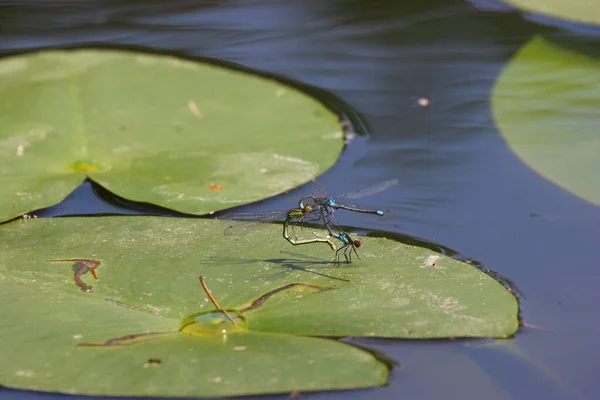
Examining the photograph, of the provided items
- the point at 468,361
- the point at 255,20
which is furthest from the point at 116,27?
the point at 468,361

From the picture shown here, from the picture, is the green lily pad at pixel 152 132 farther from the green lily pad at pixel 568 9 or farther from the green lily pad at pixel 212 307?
the green lily pad at pixel 568 9

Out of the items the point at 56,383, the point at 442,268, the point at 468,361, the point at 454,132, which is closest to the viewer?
the point at 56,383

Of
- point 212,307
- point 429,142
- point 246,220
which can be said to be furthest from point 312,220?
point 429,142

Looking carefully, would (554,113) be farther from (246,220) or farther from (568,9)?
(246,220)

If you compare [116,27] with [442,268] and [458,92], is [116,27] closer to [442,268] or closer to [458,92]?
[458,92]

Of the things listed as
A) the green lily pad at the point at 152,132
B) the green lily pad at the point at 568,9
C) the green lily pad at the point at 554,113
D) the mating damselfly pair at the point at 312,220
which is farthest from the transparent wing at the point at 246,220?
the green lily pad at the point at 568,9

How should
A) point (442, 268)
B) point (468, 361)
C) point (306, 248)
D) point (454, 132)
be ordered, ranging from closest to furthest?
point (468, 361) → point (442, 268) → point (306, 248) → point (454, 132)

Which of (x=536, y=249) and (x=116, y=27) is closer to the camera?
(x=536, y=249)
